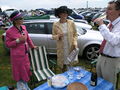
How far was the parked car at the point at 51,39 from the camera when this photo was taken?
6273 mm

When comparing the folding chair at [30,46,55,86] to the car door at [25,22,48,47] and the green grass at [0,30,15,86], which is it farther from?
the car door at [25,22,48,47]

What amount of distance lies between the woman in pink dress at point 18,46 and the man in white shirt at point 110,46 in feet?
4.66

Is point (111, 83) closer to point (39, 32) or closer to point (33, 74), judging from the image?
point (33, 74)

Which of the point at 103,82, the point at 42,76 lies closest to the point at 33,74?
the point at 42,76

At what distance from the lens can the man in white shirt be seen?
8.08 ft

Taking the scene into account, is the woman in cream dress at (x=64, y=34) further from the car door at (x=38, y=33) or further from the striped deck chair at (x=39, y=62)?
the car door at (x=38, y=33)

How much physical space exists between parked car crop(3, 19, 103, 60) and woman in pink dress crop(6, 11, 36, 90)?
8.49 feet

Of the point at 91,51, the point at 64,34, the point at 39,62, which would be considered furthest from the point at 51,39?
the point at 64,34

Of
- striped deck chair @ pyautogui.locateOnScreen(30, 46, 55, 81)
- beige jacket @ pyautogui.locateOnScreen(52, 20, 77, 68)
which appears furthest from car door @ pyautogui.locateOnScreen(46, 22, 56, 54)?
beige jacket @ pyautogui.locateOnScreen(52, 20, 77, 68)

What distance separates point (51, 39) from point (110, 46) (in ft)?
12.2

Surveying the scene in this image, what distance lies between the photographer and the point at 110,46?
271 centimetres

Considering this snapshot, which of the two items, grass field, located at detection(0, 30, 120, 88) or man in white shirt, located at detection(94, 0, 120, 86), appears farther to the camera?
grass field, located at detection(0, 30, 120, 88)

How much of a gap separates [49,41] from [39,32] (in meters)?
0.52

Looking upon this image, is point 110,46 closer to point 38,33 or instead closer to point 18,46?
point 18,46
